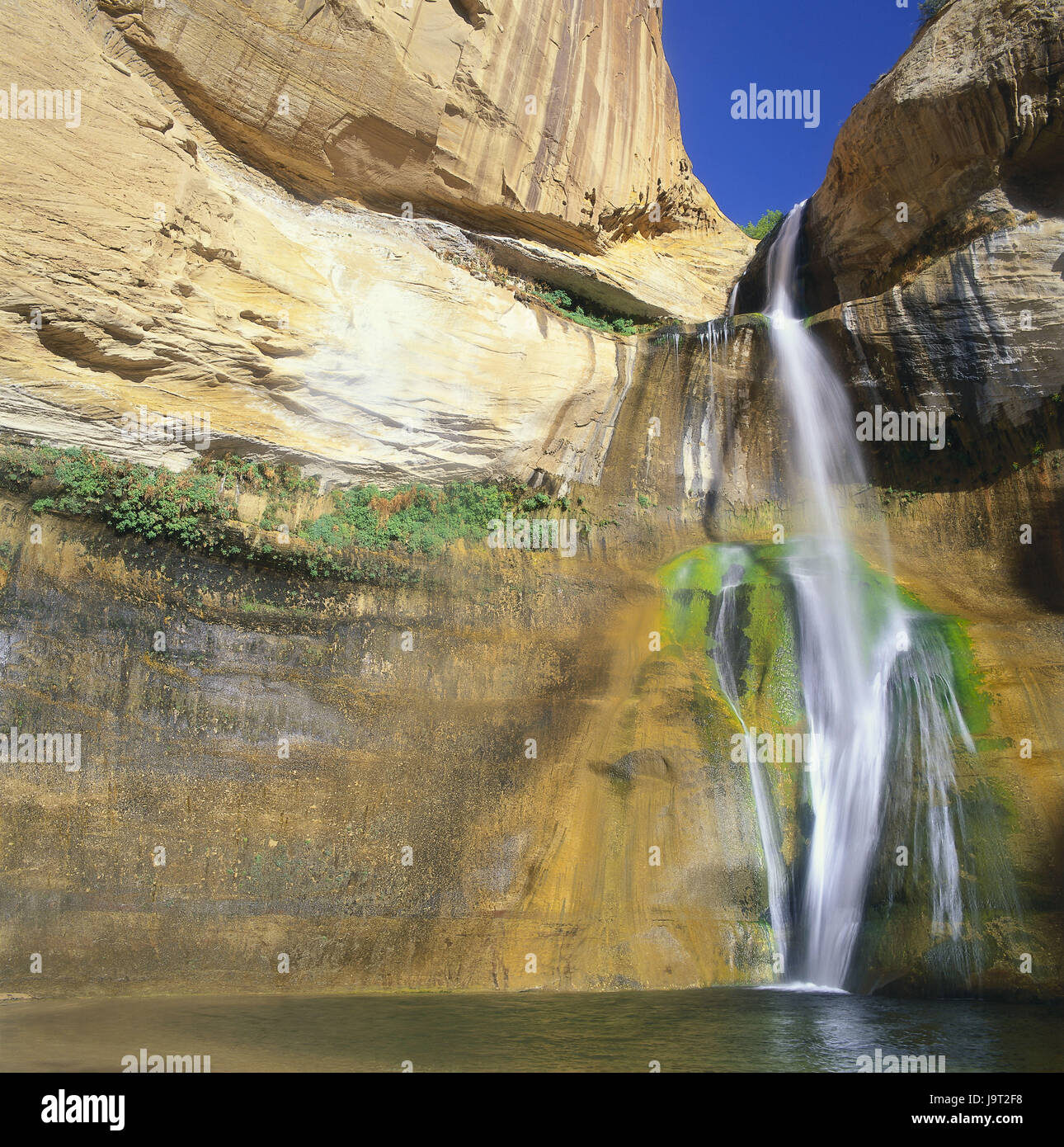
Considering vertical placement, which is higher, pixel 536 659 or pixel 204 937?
pixel 536 659

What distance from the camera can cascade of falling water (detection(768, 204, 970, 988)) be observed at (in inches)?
375

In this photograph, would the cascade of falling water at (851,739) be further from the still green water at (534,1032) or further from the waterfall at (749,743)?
the still green water at (534,1032)

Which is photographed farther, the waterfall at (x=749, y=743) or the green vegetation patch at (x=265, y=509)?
the green vegetation patch at (x=265, y=509)

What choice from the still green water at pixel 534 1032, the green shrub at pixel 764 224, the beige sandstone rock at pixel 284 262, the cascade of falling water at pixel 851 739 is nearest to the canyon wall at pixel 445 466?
the beige sandstone rock at pixel 284 262

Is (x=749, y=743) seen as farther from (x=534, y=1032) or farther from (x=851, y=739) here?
(x=534, y=1032)

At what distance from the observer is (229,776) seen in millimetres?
9898

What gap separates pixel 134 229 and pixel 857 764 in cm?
1170

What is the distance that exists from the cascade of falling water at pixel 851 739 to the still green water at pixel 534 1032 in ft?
3.35

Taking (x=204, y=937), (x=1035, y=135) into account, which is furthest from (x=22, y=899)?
(x=1035, y=135)

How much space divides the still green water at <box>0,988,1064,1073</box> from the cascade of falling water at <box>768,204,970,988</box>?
3.35ft

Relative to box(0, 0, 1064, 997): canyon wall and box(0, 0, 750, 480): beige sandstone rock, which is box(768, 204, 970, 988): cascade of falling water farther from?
box(0, 0, 750, 480): beige sandstone rock

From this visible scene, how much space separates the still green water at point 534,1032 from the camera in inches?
242

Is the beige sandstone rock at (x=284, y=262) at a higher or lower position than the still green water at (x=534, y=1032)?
higher
